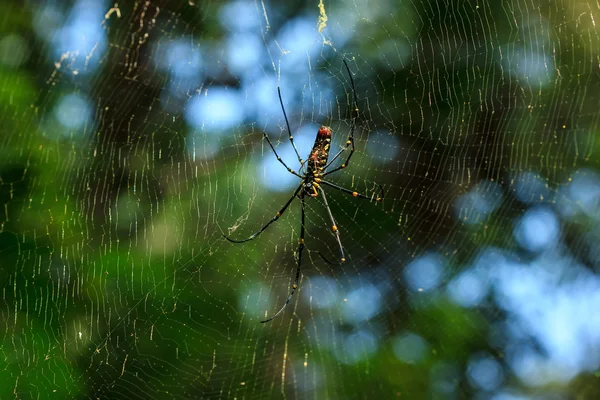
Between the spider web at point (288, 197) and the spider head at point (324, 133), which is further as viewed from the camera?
the spider web at point (288, 197)

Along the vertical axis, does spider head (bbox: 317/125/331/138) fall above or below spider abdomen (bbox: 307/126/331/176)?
above

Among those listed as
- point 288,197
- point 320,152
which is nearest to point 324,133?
point 320,152

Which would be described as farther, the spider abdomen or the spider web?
the spider web

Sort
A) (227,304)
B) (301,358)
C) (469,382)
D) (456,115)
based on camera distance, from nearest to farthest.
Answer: (227,304)
(456,115)
(301,358)
(469,382)

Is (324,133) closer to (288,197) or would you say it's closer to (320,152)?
(320,152)

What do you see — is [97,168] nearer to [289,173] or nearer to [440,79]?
[289,173]

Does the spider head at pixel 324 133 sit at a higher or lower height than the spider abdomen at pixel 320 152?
higher

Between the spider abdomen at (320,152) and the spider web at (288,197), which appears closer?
the spider abdomen at (320,152)

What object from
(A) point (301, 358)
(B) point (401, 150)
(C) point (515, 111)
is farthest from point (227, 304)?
(C) point (515, 111)
